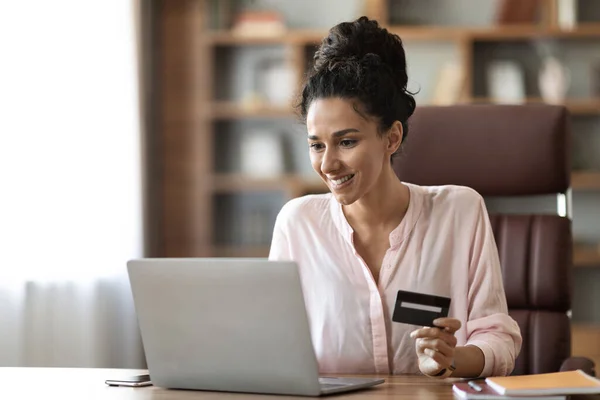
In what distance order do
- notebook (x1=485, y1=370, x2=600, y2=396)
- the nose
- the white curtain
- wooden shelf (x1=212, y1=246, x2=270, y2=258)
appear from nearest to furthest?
1. notebook (x1=485, y1=370, x2=600, y2=396)
2. the nose
3. the white curtain
4. wooden shelf (x1=212, y1=246, x2=270, y2=258)

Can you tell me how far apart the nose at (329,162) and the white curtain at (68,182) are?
1528 mm

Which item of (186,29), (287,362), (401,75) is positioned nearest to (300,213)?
(401,75)

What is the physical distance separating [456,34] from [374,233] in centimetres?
237

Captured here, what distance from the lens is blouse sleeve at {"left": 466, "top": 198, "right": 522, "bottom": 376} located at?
177cm

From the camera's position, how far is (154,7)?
4301 millimetres

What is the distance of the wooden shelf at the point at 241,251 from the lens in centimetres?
435

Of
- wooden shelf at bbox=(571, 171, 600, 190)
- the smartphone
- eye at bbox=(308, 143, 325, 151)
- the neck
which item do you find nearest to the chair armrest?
the neck

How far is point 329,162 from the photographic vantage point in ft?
6.29

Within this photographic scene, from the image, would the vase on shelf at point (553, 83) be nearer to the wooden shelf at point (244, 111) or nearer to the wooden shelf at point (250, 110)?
the wooden shelf at point (250, 110)

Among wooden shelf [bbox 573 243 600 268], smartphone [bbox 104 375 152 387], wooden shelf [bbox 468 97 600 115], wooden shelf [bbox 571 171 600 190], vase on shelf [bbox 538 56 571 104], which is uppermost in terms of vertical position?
vase on shelf [bbox 538 56 571 104]

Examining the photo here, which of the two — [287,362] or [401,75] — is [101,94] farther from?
[287,362]

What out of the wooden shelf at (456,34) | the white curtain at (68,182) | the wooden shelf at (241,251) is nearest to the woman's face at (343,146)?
the white curtain at (68,182)

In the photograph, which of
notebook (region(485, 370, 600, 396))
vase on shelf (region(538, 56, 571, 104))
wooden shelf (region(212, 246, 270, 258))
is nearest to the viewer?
notebook (region(485, 370, 600, 396))

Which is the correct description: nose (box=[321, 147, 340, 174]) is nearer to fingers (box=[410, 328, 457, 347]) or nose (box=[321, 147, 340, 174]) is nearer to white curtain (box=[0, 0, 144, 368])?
fingers (box=[410, 328, 457, 347])
